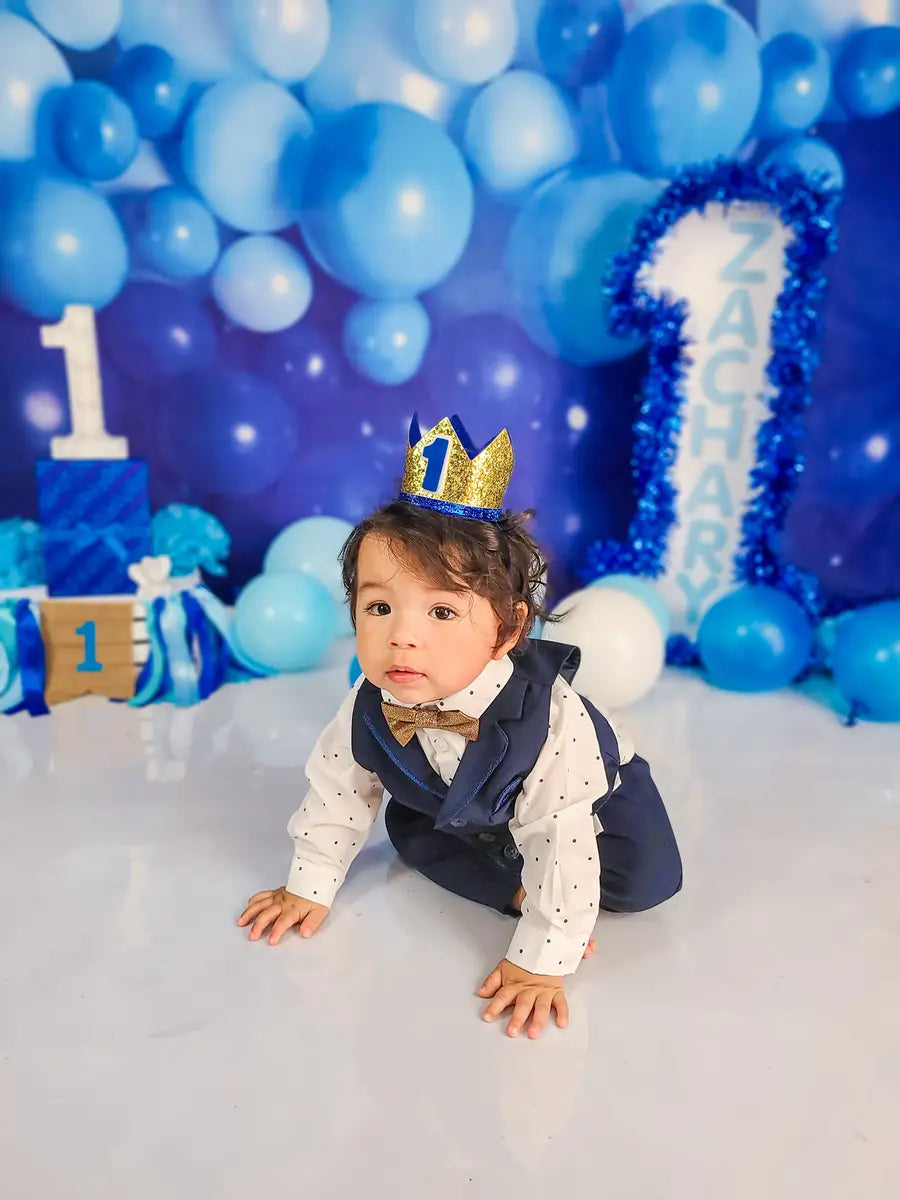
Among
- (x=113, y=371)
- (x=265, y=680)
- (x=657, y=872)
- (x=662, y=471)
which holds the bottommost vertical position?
(x=265, y=680)

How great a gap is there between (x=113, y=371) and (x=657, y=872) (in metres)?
2.47

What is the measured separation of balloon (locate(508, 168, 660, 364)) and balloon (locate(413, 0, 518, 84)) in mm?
394

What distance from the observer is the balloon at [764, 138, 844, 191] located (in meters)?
2.75

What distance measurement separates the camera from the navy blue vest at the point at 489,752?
1.28m

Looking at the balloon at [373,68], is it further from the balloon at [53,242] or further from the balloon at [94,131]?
the balloon at [53,242]

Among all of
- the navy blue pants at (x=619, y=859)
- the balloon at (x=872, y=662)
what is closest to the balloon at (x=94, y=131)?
the navy blue pants at (x=619, y=859)

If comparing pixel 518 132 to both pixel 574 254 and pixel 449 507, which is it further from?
pixel 449 507

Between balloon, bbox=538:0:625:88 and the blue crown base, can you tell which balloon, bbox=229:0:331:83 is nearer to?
balloon, bbox=538:0:625:88

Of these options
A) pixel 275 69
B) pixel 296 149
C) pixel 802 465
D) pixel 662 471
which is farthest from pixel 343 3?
pixel 802 465

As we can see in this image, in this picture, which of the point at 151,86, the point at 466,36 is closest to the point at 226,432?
the point at 151,86

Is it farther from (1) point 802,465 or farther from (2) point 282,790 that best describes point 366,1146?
(1) point 802,465

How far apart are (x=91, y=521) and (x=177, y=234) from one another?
0.98 metres

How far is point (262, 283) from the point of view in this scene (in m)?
2.97

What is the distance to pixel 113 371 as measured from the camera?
10.1 ft
